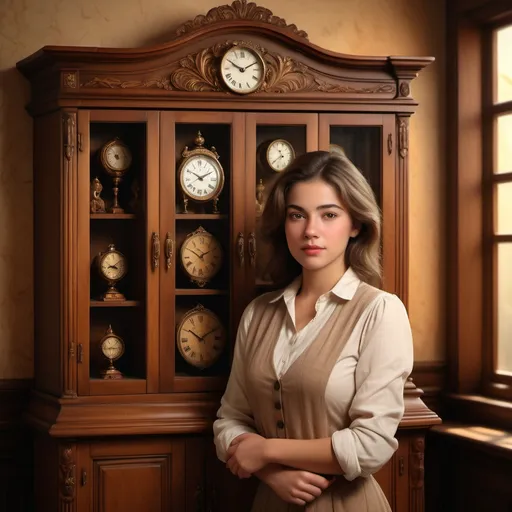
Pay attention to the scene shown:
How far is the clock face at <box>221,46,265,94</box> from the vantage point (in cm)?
349

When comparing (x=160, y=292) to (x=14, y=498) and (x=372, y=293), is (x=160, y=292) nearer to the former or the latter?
(x=372, y=293)

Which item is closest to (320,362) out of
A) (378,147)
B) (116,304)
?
(116,304)

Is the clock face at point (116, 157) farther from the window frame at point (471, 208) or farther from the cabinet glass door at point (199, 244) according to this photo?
the window frame at point (471, 208)

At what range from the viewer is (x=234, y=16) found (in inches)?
139

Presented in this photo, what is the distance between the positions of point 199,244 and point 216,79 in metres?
0.68

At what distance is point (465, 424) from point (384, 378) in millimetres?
1293

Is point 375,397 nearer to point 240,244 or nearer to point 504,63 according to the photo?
point 240,244

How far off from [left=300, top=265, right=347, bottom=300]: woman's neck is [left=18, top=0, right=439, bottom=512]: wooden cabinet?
16.0 inches

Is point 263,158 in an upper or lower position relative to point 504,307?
upper

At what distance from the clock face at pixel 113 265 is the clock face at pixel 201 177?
39cm

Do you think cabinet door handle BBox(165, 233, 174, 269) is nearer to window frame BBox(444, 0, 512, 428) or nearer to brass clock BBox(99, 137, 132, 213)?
brass clock BBox(99, 137, 132, 213)

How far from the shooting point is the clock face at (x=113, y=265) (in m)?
3.56

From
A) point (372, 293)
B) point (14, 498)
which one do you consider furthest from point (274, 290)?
point (14, 498)

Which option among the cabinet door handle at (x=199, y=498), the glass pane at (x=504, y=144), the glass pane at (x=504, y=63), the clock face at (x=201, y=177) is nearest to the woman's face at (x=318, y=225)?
the clock face at (x=201, y=177)
